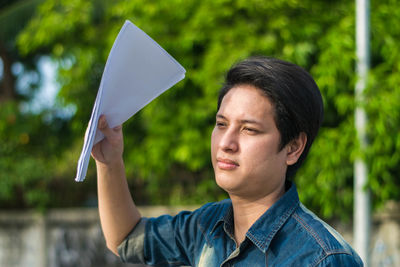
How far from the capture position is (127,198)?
160 cm

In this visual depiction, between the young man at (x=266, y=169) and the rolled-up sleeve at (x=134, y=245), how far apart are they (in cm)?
21

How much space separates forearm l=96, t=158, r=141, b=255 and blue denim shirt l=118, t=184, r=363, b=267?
3cm

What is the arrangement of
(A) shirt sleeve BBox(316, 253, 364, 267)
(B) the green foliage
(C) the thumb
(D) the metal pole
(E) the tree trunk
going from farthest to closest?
1. (E) the tree trunk
2. (B) the green foliage
3. (D) the metal pole
4. (C) the thumb
5. (A) shirt sleeve BBox(316, 253, 364, 267)

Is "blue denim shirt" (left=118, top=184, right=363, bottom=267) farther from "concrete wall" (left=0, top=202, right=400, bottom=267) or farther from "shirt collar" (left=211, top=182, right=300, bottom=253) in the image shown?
"concrete wall" (left=0, top=202, right=400, bottom=267)

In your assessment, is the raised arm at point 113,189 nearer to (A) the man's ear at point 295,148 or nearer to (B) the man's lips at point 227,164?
(B) the man's lips at point 227,164

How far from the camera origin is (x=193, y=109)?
508 cm

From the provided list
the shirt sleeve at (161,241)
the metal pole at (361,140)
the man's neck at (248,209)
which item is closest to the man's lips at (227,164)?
the man's neck at (248,209)

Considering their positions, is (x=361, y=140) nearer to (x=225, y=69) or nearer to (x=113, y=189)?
(x=225, y=69)

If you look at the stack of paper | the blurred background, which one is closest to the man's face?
the stack of paper

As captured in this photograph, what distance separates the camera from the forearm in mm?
1559

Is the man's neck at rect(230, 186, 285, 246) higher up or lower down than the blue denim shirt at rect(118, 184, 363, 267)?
higher up

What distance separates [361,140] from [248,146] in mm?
3280

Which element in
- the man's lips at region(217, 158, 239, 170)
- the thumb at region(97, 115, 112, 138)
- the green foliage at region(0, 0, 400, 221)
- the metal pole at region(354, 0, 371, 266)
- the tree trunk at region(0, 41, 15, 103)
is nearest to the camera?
the man's lips at region(217, 158, 239, 170)

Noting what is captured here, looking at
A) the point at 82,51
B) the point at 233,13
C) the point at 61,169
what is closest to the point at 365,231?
the point at 233,13
